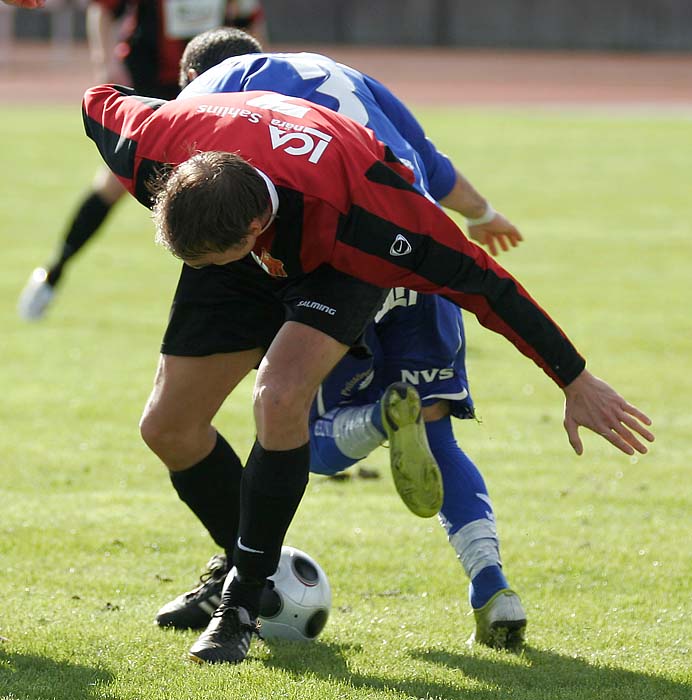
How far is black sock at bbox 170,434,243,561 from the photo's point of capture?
4043mm

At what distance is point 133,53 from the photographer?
8.92 metres

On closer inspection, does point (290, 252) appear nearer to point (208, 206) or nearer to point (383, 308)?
point (208, 206)

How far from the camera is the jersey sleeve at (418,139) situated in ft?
14.1

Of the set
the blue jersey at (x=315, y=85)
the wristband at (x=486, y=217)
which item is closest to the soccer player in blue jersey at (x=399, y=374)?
the blue jersey at (x=315, y=85)

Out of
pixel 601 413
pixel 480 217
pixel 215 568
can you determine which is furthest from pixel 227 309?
pixel 480 217

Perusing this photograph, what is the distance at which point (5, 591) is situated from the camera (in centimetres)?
429

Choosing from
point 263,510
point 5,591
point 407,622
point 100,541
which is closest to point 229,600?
point 263,510

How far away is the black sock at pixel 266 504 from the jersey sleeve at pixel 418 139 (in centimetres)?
127

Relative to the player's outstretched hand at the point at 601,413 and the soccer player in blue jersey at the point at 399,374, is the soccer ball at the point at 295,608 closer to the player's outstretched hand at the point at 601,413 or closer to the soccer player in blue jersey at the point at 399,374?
the soccer player in blue jersey at the point at 399,374

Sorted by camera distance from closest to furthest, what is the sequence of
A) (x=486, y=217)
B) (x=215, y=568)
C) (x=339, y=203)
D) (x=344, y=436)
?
1. (x=339, y=203)
2. (x=215, y=568)
3. (x=344, y=436)
4. (x=486, y=217)

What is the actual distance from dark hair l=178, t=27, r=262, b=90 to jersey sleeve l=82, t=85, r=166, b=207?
1.56 feet

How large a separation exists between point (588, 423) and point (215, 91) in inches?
57.8

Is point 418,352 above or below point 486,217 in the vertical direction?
below

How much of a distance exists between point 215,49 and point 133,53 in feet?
15.7
